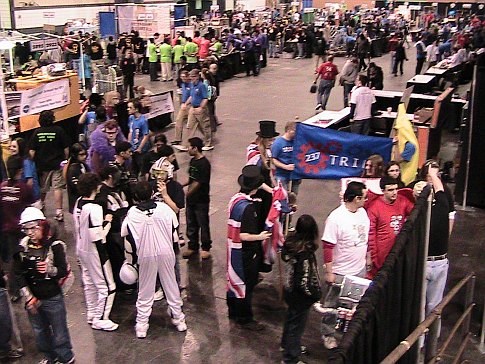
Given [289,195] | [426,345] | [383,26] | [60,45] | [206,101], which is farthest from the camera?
[383,26]

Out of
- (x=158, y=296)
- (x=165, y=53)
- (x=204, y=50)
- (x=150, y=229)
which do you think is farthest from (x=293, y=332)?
(x=204, y=50)

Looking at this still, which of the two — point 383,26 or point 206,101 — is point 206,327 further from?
point 383,26

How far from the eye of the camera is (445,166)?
11.7 metres

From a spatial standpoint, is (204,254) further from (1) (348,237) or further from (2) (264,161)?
(1) (348,237)

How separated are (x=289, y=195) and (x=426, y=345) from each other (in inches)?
158

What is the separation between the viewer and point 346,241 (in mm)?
5586

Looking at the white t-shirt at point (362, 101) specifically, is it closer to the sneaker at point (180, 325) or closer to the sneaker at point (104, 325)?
the sneaker at point (180, 325)

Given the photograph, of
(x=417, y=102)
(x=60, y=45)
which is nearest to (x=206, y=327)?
(x=417, y=102)

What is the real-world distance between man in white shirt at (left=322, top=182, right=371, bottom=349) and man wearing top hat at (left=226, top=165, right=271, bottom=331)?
2.52 feet

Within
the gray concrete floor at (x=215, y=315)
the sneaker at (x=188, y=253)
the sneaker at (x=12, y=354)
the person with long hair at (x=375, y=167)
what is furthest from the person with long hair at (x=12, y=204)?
the person with long hair at (x=375, y=167)

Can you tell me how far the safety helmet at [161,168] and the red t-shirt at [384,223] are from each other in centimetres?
242

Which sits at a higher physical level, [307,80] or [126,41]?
[126,41]

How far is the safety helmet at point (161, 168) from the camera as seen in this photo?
277 inches

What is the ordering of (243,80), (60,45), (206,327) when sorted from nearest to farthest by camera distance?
(206,327) → (60,45) → (243,80)
